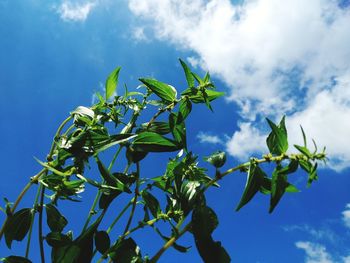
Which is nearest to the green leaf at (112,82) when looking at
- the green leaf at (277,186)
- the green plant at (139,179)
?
the green plant at (139,179)

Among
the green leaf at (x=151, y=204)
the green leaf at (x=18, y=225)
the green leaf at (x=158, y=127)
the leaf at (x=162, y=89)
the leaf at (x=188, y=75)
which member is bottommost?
the green leaf at (x=18, y=225)

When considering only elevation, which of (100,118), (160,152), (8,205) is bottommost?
(8,205)

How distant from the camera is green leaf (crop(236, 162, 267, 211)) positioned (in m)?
1.30

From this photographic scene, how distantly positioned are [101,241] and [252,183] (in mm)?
549

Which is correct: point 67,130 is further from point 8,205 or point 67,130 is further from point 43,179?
point 8,205

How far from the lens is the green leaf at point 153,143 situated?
1.44 metres

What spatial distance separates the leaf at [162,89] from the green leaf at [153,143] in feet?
0.61

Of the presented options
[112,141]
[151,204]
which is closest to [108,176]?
[112,141]

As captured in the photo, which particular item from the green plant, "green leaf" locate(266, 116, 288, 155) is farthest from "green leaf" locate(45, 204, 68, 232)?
"green leaf" locate(266, 116, 288, 155)

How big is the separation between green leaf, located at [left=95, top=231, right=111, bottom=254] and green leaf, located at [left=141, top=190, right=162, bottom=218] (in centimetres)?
18

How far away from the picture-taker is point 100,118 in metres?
1.71

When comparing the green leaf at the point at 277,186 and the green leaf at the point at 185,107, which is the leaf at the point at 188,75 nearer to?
the green leaf at the point at 185,107

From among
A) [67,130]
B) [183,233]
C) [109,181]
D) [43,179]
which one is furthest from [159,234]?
[67,130]

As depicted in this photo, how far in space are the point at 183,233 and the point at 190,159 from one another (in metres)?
0.30
